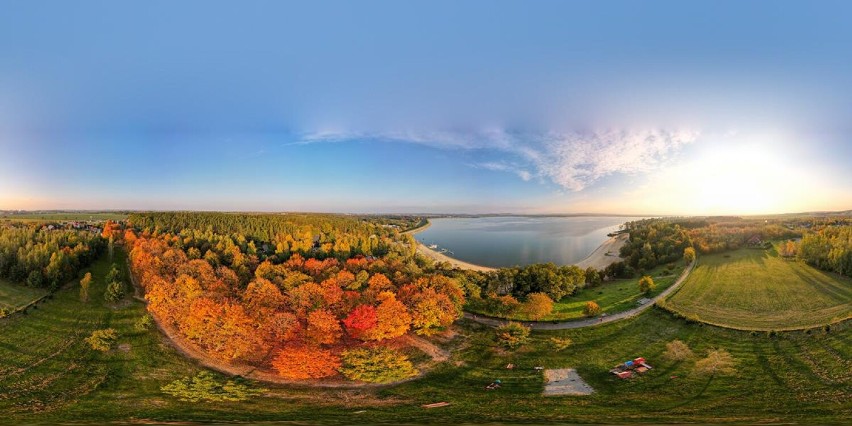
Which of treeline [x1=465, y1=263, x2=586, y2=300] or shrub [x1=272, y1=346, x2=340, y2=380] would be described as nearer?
shrub [x1=272, y1=346, x2=340, y2=380]

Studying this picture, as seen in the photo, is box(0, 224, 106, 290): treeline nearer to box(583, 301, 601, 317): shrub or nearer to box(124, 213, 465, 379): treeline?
box(124, 213, 465, 379): treeline

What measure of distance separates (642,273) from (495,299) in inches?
1478

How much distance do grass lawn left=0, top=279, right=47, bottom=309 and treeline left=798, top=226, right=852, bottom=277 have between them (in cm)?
9586

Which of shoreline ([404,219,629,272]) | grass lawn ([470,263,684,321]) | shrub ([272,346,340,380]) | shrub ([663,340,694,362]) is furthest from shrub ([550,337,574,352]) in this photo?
shoreline ([404,219,629,272])

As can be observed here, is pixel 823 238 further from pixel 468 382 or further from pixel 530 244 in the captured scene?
pixel 530 244

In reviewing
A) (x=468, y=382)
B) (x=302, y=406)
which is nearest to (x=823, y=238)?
(x=468, y=382)

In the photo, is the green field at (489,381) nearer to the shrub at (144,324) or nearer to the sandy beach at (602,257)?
the shrub at (144,324)

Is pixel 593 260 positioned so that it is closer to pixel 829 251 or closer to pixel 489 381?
pixel 829 251

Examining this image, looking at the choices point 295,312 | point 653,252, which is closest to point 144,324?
point 295,312

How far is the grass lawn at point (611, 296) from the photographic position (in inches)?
1732

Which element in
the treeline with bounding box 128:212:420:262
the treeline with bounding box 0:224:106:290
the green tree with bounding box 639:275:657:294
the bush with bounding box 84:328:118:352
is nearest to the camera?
the bush with bounding box 84:328:118:352

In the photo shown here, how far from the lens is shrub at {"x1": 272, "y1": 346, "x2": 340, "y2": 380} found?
2722 centimetres

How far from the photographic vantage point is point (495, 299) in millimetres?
43812

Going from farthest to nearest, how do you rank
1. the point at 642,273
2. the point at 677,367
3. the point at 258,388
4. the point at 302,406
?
the point at 642,273, the point at 677,367, the point at 258,388, the point at 302,406
